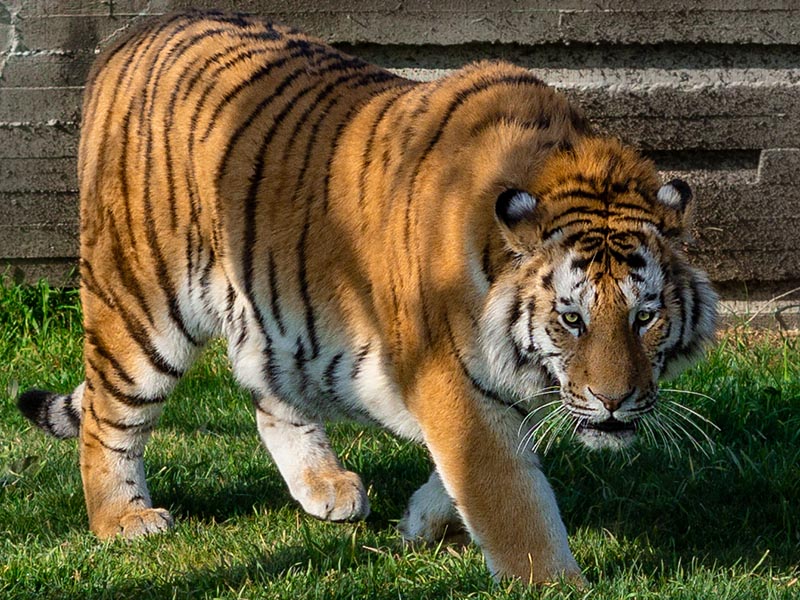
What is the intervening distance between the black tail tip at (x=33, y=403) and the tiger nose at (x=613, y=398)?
7.51 feet

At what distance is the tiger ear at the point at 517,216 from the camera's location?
3102 millimetres

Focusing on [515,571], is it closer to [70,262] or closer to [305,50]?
[305,50]

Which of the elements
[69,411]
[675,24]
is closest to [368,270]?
[69,411]

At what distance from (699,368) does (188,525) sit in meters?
2.08

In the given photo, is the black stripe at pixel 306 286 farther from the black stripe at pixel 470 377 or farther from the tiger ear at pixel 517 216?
the tiger ear at pixel 517 216

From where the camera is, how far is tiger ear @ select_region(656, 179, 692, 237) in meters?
3.24

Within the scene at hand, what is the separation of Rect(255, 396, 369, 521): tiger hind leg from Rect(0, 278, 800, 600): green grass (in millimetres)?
70

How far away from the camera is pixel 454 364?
330cm

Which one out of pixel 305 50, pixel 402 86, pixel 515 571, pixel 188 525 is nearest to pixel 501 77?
pixel 402 86

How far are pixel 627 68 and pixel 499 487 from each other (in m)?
2.69

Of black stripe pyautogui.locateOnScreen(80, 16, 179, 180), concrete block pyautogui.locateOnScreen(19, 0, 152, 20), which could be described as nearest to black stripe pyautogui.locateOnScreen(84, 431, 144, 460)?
black stripe pyautogui.locateOnScreen(80, 16, 179, 180)

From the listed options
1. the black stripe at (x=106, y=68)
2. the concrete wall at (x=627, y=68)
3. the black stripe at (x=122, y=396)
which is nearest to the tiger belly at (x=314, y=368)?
the black stripe at (x=122, y=396)

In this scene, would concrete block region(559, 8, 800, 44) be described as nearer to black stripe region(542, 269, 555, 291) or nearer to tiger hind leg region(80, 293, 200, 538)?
tiger hind leg region(80, 293, 200, 538)

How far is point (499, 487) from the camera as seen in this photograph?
10.8 ft
